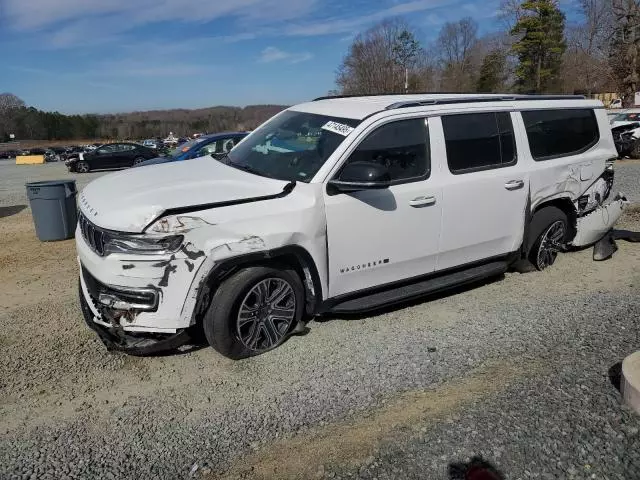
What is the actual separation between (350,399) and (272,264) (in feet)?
3.63

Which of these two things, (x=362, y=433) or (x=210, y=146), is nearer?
(x=362, y=433)

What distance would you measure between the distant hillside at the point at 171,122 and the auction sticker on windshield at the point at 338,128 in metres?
92.7

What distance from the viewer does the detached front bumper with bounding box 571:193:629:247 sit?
5.75 meters

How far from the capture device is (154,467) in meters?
2.77

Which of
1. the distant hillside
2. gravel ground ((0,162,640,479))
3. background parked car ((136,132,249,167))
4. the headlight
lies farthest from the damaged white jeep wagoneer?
the distant hillside

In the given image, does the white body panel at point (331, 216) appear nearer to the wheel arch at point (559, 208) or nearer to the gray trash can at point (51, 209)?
the wheel arch at point (559, 208)

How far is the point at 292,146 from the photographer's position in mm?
4383

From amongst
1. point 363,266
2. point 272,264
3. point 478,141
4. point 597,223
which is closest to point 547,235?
point 597,223

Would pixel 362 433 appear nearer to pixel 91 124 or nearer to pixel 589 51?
pixel 589 51

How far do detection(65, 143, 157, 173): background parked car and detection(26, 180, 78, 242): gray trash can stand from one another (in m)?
18.7

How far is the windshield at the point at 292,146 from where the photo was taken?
4.04 metres

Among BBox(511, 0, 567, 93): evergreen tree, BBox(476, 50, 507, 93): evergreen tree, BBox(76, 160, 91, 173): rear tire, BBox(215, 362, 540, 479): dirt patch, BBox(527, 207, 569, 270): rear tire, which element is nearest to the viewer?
BBox(215, 362, 540, 479): dirt patch

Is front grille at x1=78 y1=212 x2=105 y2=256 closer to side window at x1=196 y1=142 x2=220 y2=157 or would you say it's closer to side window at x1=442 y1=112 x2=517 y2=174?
side window at x1=442 y1=112 x2=517 y2=174

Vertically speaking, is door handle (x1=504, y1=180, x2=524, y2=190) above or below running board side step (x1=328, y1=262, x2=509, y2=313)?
above
